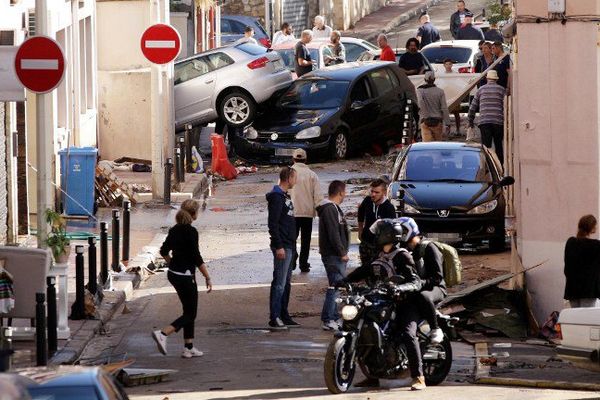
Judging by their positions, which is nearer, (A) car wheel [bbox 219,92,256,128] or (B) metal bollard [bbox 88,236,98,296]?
(B) metal bollard [bbox 88,236,98,296]

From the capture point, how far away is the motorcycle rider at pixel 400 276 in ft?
47.1

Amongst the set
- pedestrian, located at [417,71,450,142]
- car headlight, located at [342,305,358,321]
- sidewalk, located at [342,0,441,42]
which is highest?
sidewalk, located at [342,0,441,42]

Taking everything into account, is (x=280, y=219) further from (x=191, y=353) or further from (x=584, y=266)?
(x=584, y=266)

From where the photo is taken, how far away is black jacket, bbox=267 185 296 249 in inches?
698

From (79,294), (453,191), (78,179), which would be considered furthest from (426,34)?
(79,294)

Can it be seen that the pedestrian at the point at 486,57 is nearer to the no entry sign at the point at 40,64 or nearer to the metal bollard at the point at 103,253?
the metal bollard at the point at 103,253

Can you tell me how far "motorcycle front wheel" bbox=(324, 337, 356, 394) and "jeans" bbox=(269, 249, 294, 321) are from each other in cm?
355

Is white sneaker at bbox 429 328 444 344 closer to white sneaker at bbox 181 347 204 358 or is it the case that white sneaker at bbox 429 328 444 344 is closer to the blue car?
white sneaker at bbox 181 347 204 358

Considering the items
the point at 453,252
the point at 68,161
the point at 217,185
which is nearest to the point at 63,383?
the point at 453,252

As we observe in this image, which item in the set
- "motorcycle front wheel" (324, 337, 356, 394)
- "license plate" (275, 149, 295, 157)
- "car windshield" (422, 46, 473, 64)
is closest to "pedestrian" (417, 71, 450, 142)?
"license plate" (275, 149, 295, 157)

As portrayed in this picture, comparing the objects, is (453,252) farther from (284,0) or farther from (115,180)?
(284,0)

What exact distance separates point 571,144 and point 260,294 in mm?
4321

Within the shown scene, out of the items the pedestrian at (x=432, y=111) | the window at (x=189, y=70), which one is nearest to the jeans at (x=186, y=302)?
the pedestrian at (x=432, y=111)

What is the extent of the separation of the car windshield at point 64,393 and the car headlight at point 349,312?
213 inches
